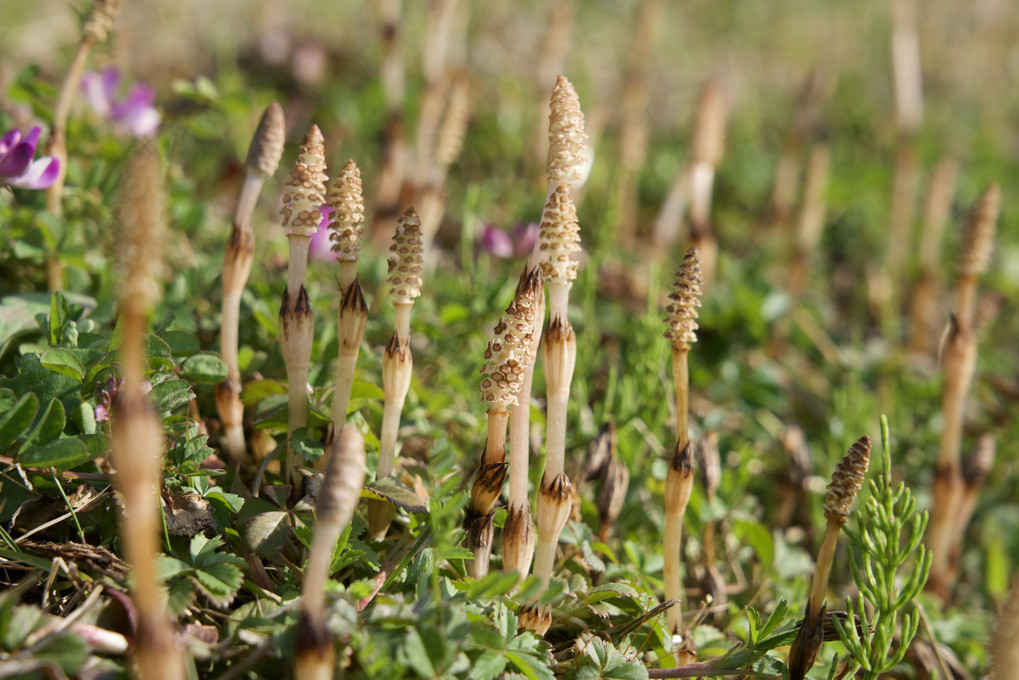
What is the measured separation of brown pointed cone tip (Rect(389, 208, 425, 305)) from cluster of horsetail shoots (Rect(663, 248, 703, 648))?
18.6 inches

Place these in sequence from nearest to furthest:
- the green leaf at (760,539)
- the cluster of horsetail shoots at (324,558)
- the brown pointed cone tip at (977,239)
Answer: the cluster of horsetail shoots at (324,558), the green leaf at (760,539), the brown pointed cone tip at (977,239)

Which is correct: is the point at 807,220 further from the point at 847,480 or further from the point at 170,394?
the point at 170,394

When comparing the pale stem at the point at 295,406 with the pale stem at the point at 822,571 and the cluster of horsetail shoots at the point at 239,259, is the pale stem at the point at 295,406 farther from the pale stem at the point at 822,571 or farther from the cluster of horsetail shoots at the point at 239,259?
the pale stem at the point at 822,571

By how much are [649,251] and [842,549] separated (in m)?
1.56

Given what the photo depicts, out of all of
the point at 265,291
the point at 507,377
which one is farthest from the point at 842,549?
the point at 265,291

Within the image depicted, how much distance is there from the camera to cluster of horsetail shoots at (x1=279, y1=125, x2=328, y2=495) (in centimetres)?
155

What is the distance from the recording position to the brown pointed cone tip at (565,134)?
1481 millimetres

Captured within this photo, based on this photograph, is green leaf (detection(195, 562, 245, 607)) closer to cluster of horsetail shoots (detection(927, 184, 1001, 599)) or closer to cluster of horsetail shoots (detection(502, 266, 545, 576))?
cluster of horsetail shoots (detection(502, 266, 545, 576))

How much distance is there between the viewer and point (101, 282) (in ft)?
7.45

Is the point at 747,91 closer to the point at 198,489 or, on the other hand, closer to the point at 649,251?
the point at 649,251

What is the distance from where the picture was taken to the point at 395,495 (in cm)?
163

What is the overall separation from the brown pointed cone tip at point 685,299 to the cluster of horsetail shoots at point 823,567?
375mm

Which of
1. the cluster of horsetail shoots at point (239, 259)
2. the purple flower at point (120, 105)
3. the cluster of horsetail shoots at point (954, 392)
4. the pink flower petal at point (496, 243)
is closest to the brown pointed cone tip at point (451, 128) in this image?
the pink flower petal at point (496, 243)

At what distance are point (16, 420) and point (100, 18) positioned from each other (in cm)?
108
